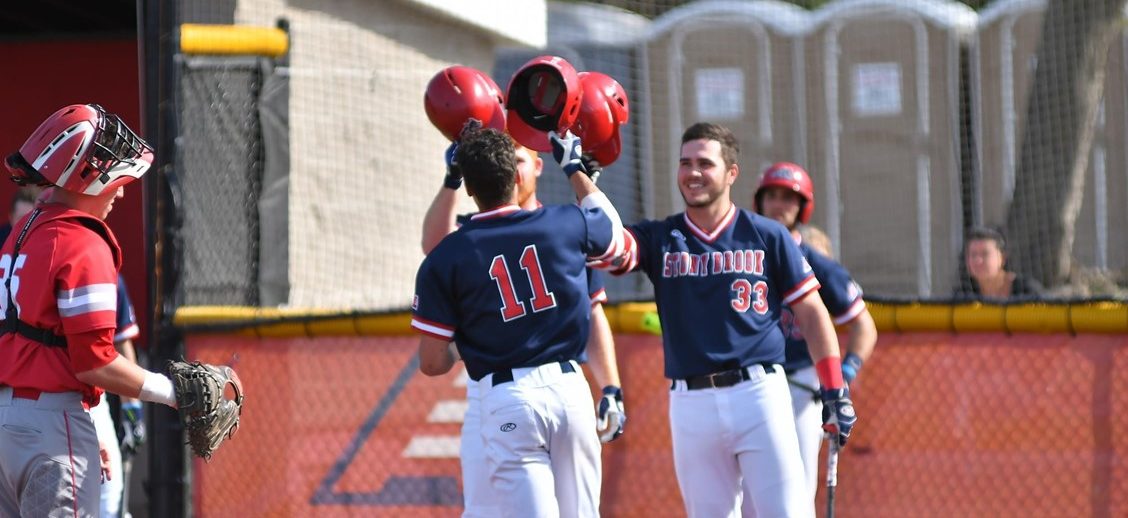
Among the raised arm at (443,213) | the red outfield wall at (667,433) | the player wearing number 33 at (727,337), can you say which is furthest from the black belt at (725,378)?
the red outfield wall at (667,433)

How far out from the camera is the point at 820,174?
43.1 feet

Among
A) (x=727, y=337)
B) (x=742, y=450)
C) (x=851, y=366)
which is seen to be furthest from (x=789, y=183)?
(x=742, y=450)

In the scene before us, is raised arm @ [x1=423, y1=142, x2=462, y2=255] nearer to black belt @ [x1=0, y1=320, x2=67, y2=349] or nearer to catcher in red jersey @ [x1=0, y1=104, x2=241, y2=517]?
catcher in red jersey @ [x1=0, y1=104, x2=241, y2=517]

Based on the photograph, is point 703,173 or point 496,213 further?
point 703,173

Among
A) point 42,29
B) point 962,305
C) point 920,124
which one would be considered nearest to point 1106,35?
point 920,124

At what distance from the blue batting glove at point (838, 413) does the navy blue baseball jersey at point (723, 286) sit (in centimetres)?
25

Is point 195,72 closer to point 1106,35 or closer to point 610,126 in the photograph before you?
→ point 610,126

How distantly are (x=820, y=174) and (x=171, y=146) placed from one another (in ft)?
23.2

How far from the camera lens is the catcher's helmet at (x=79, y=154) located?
14.8 ft

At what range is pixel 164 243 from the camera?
7.76m

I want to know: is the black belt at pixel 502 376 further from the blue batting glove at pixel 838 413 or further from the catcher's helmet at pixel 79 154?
the catcher's helmet at pixel 79 154

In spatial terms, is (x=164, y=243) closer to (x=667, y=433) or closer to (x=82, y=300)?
(x=667, y=433)

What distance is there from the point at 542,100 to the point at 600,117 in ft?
0.81

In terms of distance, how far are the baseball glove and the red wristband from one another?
232 cm
